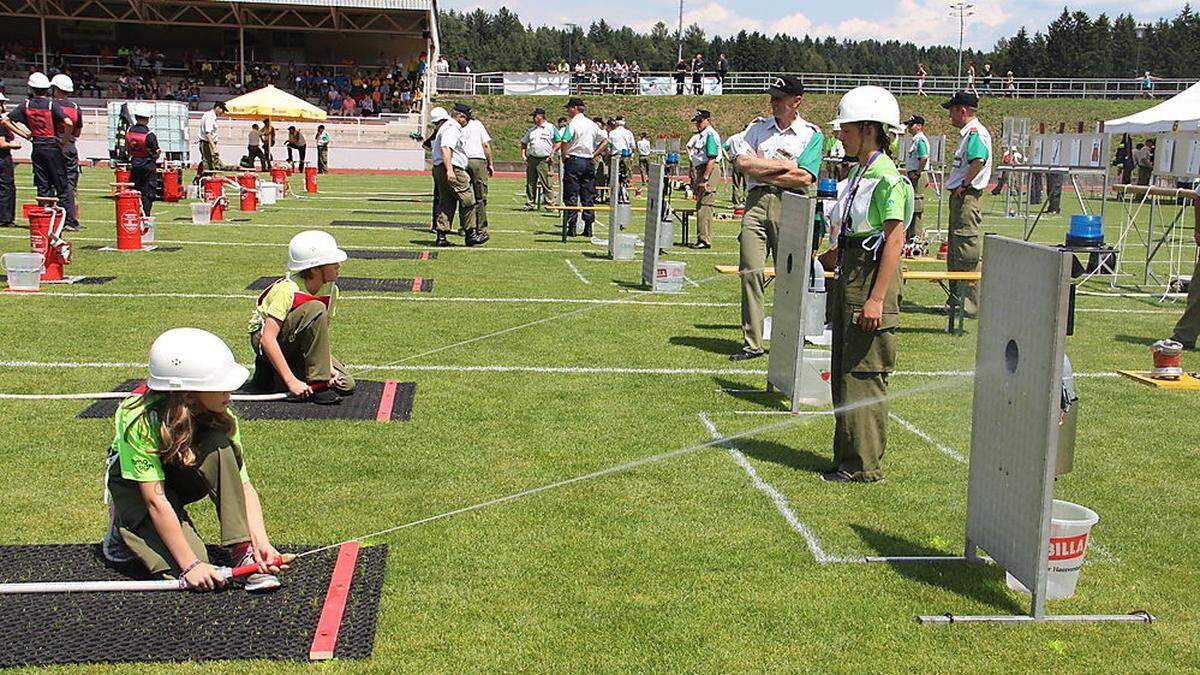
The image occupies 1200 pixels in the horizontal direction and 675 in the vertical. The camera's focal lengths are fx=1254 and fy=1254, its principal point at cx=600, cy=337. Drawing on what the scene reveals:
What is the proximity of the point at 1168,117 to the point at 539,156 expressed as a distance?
12697 mm

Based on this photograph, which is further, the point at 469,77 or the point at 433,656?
the point at 469,77

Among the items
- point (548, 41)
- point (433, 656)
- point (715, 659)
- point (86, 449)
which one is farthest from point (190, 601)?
point (548, 41)

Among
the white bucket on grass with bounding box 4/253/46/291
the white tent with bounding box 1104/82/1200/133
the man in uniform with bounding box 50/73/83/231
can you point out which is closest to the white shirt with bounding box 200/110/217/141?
the man in uniform with bounding box 50/73/83/231

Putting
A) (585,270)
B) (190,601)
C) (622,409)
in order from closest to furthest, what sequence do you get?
(190,601)
(622,409)
(585,270)

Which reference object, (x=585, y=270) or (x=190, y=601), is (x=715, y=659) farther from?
(x=585, y=270)

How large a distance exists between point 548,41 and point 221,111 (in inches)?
5375

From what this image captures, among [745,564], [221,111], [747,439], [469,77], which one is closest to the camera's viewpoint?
[745,564]

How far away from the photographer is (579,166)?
835 inches

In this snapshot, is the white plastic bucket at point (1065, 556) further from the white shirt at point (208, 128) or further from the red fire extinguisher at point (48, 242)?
the white shirt at point (208, 128)

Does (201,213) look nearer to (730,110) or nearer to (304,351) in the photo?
(304,351)

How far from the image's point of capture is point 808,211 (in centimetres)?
791

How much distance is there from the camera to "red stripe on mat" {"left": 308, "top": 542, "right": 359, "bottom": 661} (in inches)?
175

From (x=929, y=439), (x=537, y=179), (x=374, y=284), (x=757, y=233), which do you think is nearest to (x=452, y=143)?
(x=374, y=284)

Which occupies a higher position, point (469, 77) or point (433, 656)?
point (469, 77)
